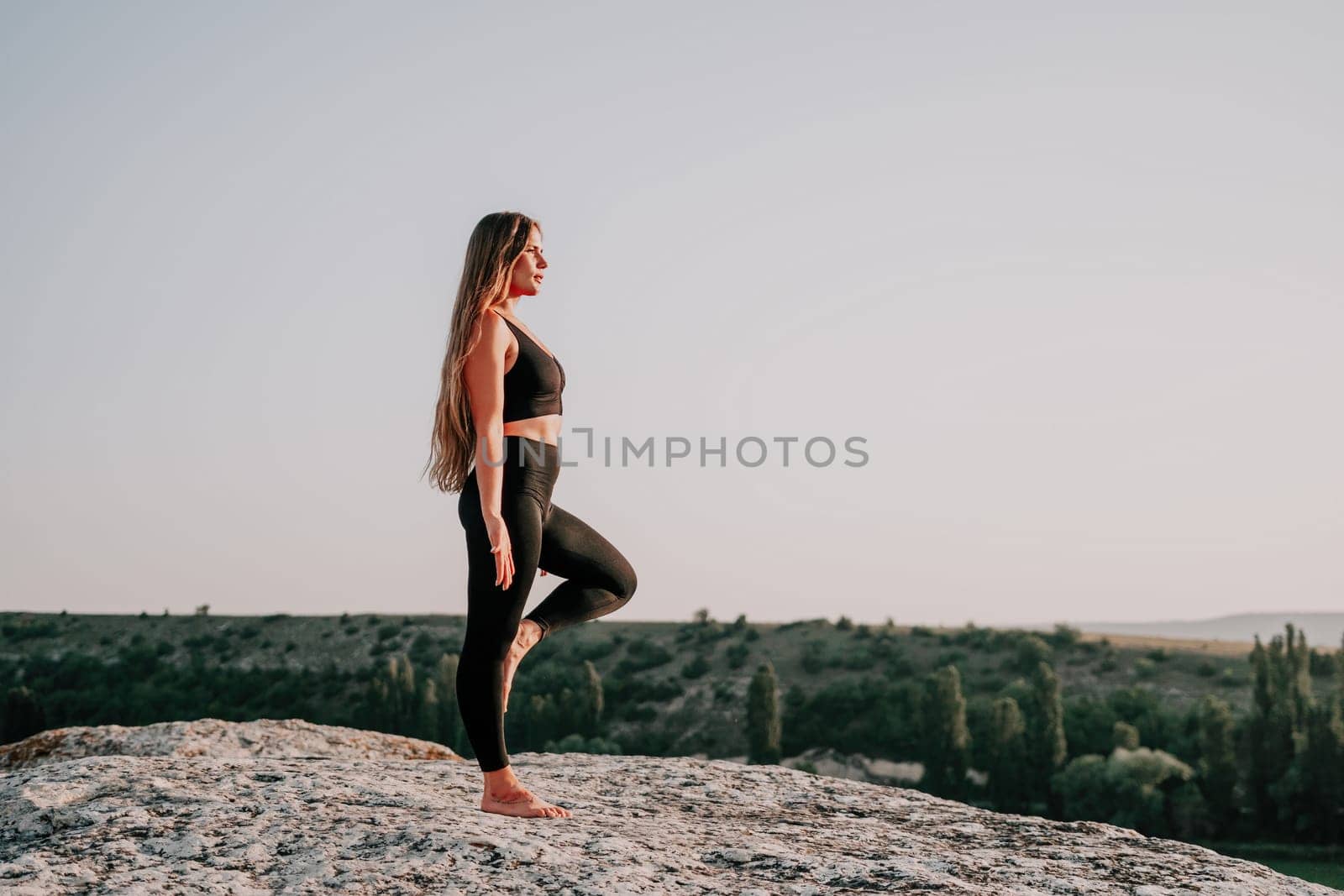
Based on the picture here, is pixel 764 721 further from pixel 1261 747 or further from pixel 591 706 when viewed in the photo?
pixel 1261 747

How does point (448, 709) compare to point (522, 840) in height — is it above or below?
below

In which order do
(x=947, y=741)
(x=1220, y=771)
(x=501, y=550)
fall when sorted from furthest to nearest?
1. (x=947, y=741)
2. (x=1220, y=771)
3. (x=501, y=550)

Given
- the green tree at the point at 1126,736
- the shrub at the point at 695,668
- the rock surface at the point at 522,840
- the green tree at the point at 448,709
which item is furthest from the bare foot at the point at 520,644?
the shrub at the point at 695,668

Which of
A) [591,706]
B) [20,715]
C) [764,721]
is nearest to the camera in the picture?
[764,721]

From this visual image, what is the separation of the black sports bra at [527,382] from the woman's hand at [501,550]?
56 cm

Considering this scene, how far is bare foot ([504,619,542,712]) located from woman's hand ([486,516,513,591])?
1.27ft

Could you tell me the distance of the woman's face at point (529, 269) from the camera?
6.10 metres

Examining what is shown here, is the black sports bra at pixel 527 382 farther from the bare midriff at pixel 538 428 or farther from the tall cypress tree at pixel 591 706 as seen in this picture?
the tall cypress tree at pixel 591 706

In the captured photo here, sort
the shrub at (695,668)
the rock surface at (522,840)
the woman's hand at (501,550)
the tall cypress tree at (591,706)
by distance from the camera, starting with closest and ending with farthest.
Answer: the rock surface at (522,840), the woman's hand at (501,550), the tall cypress tree at (591,706), the shrub at (695,668)

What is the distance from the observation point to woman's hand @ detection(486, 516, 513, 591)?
5.61 m

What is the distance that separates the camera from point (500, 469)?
568cm

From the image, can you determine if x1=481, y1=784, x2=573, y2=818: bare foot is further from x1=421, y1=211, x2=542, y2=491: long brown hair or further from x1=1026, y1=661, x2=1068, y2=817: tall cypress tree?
x1=1026, y1=661, x2=1068, y2=817: tall cypress tree

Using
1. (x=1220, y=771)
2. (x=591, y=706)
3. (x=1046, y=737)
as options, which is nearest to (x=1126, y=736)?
(x=1046, y=737)

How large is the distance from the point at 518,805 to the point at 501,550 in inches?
50.3
